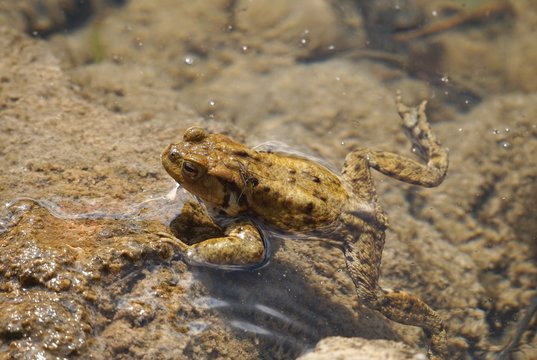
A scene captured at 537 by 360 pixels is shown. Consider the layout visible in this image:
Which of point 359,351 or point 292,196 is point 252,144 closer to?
point 292,196

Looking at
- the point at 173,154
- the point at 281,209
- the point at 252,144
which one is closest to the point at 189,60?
the point at 252,144

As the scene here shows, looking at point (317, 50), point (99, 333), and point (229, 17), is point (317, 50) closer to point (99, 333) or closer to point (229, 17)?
point (229, 17)

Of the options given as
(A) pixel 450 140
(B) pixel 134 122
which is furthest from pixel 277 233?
(A) pixel 450 140

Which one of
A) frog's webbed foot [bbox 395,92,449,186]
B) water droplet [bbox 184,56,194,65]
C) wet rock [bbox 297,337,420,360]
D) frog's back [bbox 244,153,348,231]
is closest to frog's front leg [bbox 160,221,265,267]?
frog's back [bbox 244,153,348,231]

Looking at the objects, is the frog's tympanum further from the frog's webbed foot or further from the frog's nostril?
the frog's webbed foot

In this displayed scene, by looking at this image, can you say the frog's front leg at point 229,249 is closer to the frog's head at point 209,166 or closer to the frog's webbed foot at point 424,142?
the frog's head at point 209,166

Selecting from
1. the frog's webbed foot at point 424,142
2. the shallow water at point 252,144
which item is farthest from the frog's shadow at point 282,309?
the frog's webbed foot at point 424,142
